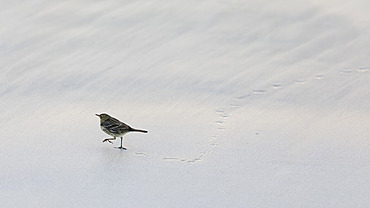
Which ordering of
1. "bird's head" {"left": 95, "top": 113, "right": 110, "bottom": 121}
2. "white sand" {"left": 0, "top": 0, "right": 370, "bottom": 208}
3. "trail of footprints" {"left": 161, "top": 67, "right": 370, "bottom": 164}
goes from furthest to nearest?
"bird's head" {"left": 95, "top": 113, "right": 110, "bottom": 121} → "trail of footprints" {"left": 161, "top": 67, "right": 370, "bottom": 164} → "white sand" {"left": 0, "top": 0, "right": 370, "bottom": 208}

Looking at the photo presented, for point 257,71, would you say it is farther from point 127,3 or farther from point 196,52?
point 127,3

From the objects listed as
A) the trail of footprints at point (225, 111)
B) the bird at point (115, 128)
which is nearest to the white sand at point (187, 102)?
the trail of footprints at point (225, 111)

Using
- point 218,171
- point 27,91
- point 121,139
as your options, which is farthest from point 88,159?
point 27,91

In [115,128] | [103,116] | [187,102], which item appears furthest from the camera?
[187,102]

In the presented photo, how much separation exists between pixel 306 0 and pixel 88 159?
14.8 feet

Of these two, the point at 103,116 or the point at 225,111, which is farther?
the point at 225,111

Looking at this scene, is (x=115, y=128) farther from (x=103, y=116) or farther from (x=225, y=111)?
(x=225, y=111)

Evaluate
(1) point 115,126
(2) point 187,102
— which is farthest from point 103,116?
(2) point 187,102

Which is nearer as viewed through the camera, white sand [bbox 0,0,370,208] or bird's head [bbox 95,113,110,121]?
white sand [bbox 0,0,370,208]

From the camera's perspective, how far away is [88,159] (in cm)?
488

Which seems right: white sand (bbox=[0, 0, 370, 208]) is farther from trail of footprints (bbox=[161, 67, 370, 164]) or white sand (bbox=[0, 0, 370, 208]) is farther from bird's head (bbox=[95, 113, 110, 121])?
bird's head (bbox=[95, 113, 110, 121])

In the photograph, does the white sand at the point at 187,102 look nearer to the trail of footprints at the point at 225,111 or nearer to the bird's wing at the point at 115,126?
the trail of footprints at the point at 225,111

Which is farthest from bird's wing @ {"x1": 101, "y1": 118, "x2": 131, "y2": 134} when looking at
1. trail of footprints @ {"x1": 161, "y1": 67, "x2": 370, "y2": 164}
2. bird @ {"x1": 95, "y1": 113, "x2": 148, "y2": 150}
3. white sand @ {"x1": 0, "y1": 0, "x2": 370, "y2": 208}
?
trail of footprints @ {"x1": 161, "y1": 67, "x2": 370, "y2": 164}

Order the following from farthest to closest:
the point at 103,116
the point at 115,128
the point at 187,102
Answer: the point at 187,102
the point at 103,116
the point at 115,128
